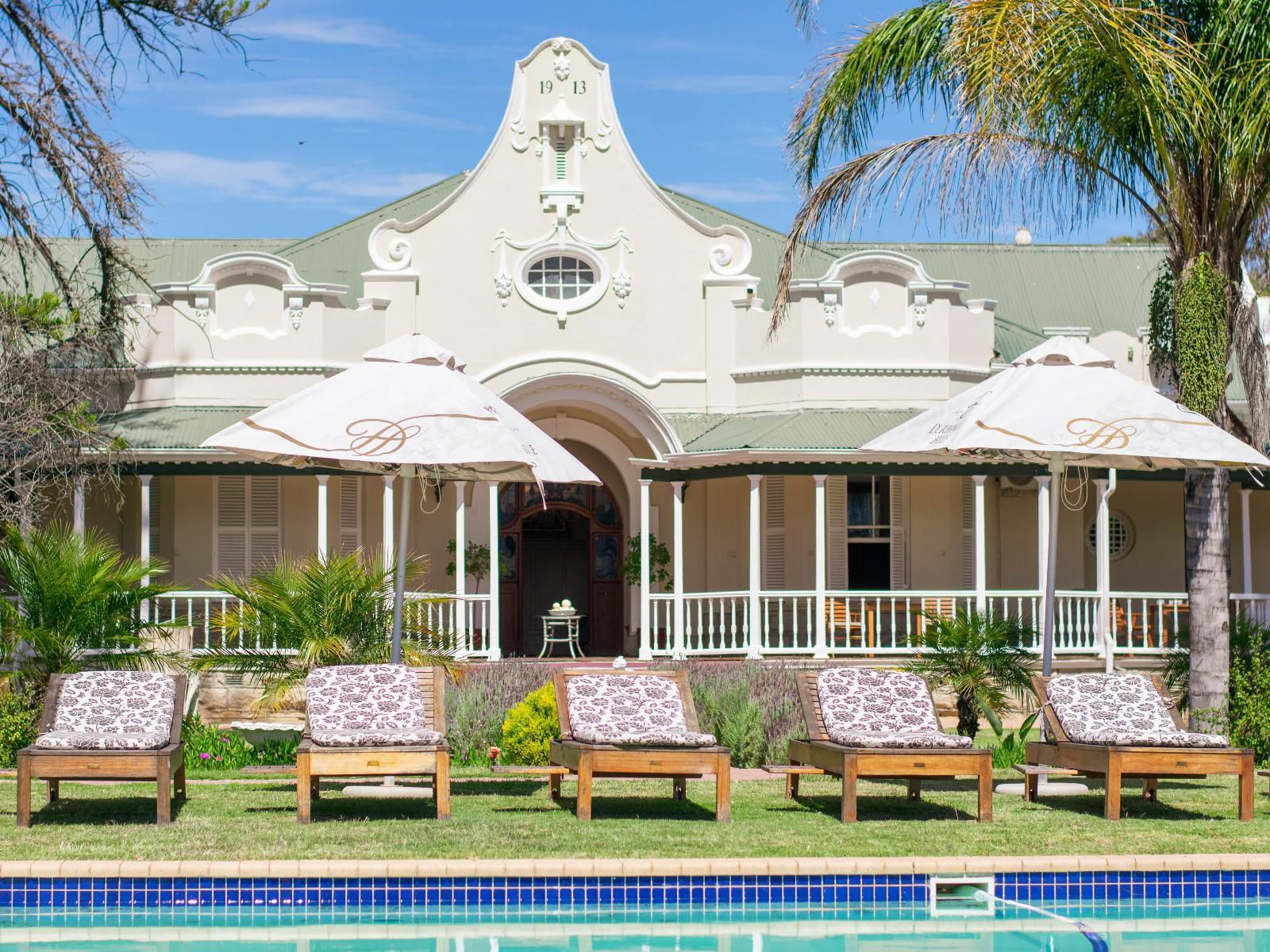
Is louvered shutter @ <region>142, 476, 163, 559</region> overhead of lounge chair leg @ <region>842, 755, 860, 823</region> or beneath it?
overhead

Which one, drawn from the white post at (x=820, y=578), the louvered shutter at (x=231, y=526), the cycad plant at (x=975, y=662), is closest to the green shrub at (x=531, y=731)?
the cycad plant at (x=975, y=662)

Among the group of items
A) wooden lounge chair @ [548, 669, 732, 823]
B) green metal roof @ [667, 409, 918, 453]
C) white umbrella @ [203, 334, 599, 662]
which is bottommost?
wooden lounge chair @ [548, 669, 732, 823]

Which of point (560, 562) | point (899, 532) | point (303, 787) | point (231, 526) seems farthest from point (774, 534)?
point (303, 787)

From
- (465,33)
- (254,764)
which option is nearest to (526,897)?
(254,764)

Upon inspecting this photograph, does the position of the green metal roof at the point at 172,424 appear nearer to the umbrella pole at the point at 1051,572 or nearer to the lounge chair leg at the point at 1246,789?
the umbrella pole at the point at 1051,572

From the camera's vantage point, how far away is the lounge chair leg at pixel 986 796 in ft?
34.6

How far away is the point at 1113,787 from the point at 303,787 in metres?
5.05

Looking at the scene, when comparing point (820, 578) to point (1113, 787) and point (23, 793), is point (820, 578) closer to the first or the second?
point (1113, 787)

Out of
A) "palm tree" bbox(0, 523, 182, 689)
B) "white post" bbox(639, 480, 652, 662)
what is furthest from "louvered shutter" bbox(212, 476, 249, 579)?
"palm tree" bbox(0, 523, 182, 689)

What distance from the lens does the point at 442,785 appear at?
10305 mm

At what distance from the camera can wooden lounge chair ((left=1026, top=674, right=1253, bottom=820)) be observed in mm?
10750

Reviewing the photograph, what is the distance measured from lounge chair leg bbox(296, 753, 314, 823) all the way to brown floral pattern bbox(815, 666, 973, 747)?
337 centimetres

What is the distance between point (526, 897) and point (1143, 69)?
8343 millimetres

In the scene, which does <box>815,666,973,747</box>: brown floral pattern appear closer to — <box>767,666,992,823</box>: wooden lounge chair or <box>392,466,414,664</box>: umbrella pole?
<box>767,666,992,823</box>: wooden lounge chair
